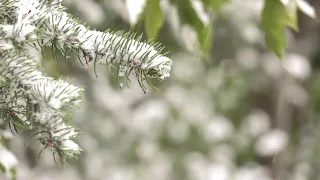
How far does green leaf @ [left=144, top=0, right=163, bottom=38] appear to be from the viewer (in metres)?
1.09

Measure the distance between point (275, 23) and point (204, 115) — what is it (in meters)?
2.19

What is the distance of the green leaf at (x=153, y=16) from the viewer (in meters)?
1.09

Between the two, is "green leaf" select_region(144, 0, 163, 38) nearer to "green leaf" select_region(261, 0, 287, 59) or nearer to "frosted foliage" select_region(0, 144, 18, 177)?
"green leaf" select_region(261, 0, 287, 59)

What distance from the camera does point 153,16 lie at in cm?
109

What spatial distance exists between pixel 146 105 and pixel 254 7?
737 mm

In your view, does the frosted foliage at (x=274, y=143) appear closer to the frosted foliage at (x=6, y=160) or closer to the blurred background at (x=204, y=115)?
the blurred background at (x=204, y=115)

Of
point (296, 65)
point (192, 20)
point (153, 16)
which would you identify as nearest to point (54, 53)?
point (153, 16)

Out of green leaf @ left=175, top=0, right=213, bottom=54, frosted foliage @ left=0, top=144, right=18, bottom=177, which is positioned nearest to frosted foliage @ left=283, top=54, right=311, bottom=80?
green leaf @ left=175, top=0, right=213, bottom=54

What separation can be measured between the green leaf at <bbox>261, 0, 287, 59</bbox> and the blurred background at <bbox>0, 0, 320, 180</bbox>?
1.15m

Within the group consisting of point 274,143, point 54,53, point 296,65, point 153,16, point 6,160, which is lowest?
point 54,53

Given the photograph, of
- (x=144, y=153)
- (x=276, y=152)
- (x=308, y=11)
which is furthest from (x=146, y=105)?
(x=308, y=11)

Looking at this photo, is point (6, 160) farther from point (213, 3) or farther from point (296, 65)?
point (296, 65)

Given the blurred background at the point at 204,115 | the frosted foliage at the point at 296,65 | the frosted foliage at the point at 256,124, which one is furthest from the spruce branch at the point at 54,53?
the frosted foliage at the point at 256,124

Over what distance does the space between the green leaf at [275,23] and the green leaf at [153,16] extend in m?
0.20
